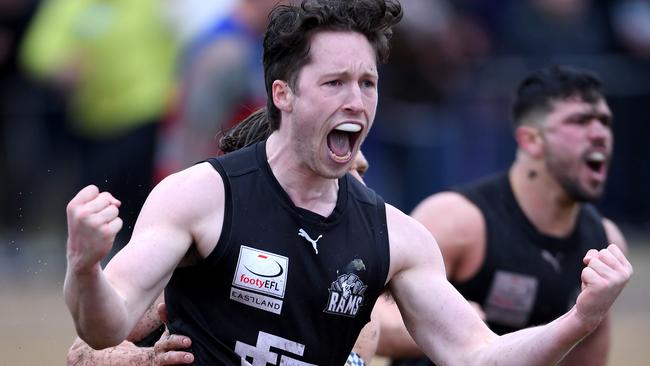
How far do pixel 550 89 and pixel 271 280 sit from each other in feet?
12.5

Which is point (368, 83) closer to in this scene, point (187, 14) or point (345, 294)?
point (345, 294)

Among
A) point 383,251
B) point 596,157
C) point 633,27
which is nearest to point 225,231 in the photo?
point 383,251

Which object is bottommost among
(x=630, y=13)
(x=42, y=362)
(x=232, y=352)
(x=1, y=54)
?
(x=42, y=362)

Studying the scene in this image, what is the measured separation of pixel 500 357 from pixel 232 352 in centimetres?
93

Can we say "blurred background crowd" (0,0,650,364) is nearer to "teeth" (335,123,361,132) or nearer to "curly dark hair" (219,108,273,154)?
"curly dark hair" (219,108,273,154)

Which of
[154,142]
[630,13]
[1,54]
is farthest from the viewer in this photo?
[630,13]

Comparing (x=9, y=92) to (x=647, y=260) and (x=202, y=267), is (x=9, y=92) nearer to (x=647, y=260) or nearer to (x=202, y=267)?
(x=647, y=260)

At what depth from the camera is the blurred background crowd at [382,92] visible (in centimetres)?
1161

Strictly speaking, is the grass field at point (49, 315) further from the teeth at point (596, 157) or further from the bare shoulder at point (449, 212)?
the bare shoulder at point (449, 212)

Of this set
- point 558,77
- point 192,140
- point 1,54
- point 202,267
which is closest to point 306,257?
point 202,267

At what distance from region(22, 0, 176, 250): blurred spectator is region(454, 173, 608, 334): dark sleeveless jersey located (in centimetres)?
359

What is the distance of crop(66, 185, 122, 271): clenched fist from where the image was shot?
4.48m

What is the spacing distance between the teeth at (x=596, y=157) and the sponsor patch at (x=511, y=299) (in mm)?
744

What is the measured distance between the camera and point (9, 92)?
1339 cm
